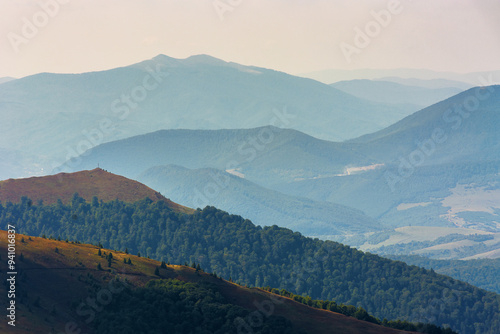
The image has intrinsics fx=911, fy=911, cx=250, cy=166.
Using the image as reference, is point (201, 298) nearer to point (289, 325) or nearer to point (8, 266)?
point (289, 325)

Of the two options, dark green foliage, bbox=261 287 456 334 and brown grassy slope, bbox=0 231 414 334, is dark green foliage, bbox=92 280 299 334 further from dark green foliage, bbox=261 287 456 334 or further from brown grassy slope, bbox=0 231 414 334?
dark green foliage, bbox=261 287 456 334

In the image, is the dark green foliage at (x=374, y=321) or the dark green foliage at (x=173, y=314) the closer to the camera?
the dark green foliage at (x=173, y=314)

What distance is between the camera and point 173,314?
133375 mm

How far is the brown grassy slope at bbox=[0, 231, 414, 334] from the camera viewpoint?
127312 mm

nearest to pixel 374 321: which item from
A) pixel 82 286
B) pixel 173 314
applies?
pixel 173 314

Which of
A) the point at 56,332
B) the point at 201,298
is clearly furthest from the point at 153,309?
the point at 56,332

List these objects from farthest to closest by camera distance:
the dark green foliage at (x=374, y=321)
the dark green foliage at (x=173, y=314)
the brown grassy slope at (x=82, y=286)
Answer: the dark green foliage at (x=374, y=321)
the brown grassy slope at (x=82, y=286)
the dark green foliage at (x=173, y=314)

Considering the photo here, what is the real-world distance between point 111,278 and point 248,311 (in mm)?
23381

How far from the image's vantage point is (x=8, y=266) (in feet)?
437

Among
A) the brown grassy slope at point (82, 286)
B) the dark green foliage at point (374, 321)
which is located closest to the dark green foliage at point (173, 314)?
the brown grassy slope at point (82, 286)

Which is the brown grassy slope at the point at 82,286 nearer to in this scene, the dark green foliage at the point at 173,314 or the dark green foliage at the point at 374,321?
the dark green foliage at the point at 173,314

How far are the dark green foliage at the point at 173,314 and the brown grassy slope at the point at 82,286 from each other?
3778 millimetres

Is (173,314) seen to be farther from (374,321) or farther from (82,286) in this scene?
(374,321)

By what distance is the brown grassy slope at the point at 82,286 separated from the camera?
127m
